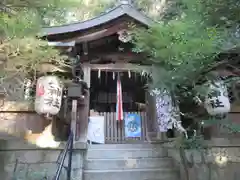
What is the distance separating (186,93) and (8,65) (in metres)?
3.92

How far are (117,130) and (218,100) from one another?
4702 millimetres

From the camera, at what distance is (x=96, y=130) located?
29.7ft

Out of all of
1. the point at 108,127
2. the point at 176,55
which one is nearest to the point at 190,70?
the point at 176,55

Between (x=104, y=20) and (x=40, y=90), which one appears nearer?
(x=40, y=90)

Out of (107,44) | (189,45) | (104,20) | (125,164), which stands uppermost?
(104,20)

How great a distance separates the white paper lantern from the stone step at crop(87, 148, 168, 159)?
1.90m

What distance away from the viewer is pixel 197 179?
546 centimetres

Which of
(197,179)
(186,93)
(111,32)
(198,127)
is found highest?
(111,32)

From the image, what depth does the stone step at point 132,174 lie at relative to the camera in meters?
5.70

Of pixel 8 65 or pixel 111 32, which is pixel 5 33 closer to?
pixel 8 65

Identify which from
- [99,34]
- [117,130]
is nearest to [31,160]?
[99,34]

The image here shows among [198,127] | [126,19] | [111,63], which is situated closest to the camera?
[198,127]

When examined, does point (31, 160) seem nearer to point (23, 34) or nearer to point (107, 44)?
point (23, 34)

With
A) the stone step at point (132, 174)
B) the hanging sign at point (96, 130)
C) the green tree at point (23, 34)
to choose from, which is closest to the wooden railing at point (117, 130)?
the hanging sign at point (96, 130)
